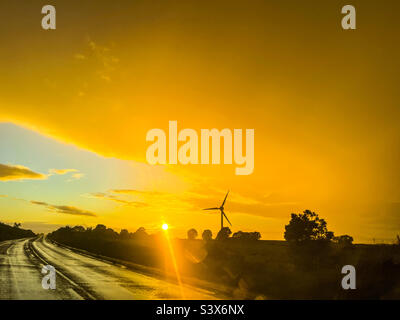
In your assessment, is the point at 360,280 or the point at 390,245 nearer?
the point at 360,280

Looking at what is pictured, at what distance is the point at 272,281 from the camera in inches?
878

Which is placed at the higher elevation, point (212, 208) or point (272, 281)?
point (212, 208)

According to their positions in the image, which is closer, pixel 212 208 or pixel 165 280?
pixel 165 280

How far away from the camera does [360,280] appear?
20.7m
